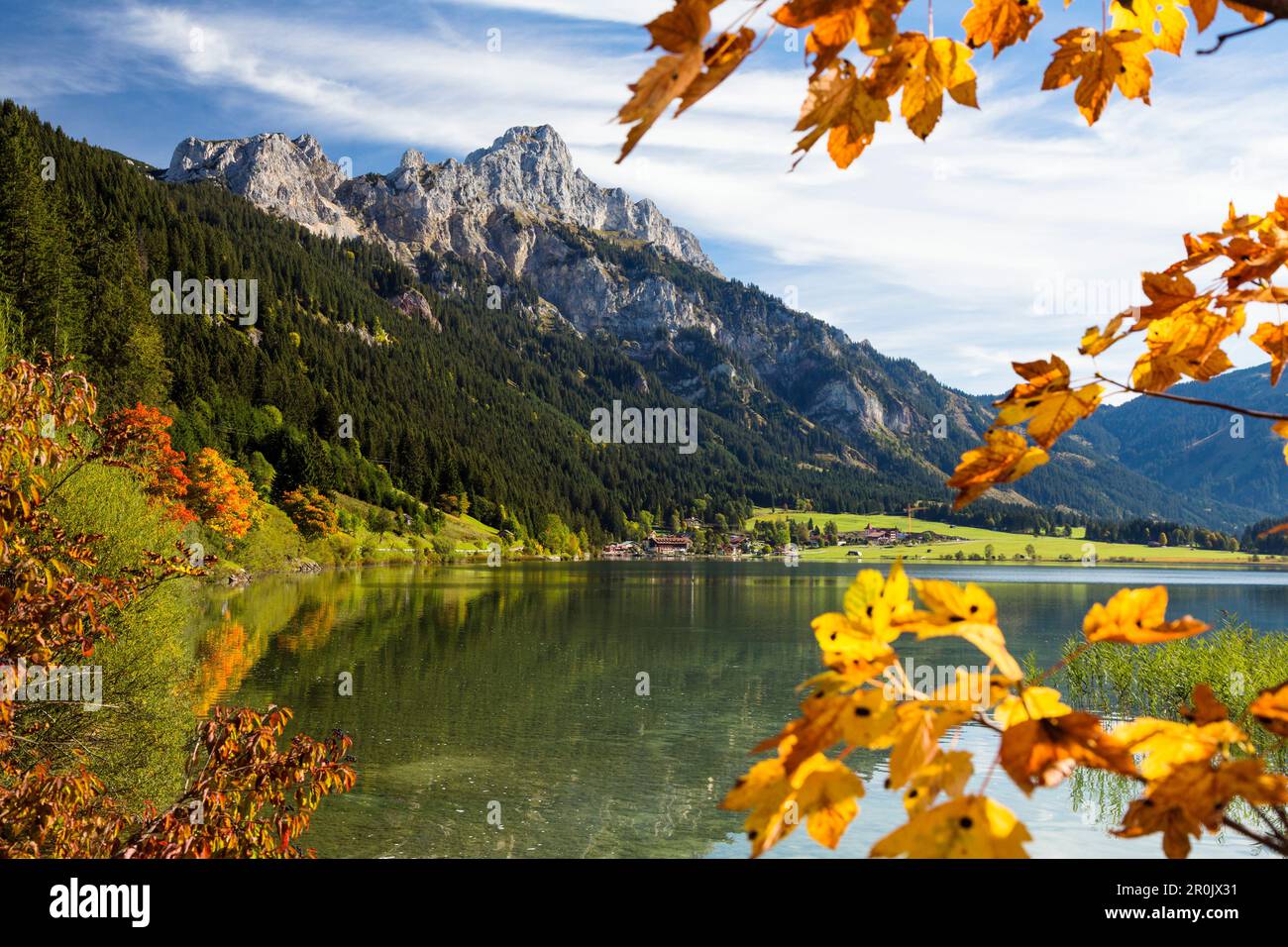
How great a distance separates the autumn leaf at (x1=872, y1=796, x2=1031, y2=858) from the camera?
729 mm

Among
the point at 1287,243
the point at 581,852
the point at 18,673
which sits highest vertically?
the point at 1287,243

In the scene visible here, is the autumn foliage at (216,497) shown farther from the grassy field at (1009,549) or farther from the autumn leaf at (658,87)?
the grassy field at (1009,549)

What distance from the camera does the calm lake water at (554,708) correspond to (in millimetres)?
12867

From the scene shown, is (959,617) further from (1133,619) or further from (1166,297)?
(1166,297)

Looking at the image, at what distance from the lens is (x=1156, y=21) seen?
1135 mm

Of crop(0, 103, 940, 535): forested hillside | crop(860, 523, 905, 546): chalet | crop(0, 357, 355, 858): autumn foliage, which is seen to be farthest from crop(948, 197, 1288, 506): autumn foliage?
crop(860, 523, 905, 546): chalet

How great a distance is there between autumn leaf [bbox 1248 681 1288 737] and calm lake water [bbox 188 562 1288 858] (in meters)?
5.82

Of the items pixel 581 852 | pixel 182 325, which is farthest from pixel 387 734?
pixel 182 325

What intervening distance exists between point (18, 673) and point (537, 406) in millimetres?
174869

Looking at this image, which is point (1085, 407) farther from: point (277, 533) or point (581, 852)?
point (277, 533)

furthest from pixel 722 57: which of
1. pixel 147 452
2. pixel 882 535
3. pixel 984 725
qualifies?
pixel 882 535

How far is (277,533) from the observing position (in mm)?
58000

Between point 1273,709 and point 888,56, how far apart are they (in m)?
0.78

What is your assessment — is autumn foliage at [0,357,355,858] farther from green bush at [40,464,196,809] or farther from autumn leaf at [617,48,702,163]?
green bush at [40,464,196,809]
